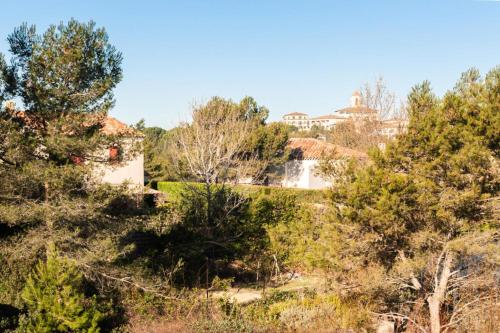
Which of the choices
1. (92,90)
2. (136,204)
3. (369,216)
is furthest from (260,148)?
(369,216)

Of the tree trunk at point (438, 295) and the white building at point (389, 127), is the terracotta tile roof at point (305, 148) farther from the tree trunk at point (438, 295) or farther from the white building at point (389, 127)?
the tree trunk at point (438, 295)

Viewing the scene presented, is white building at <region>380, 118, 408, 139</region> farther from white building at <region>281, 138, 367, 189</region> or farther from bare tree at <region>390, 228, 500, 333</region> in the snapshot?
bare tree at <region>390, 228, 500, 333</region>

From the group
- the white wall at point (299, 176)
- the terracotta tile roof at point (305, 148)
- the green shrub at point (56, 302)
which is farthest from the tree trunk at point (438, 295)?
the white wall at point (299, 176)

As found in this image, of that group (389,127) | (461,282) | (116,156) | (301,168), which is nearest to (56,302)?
(116,156)

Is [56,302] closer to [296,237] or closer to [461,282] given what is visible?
[296,237]

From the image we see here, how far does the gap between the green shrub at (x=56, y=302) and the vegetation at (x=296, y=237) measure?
31 millimetres

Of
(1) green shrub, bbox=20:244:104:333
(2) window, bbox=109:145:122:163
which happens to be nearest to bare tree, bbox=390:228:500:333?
(1) green shrub, bbox=20:244:104:333

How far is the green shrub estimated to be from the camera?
29.4 ft

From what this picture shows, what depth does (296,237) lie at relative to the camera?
35.7ft

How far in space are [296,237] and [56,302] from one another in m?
5.70

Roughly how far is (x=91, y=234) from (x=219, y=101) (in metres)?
18.1

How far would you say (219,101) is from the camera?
2805 cm

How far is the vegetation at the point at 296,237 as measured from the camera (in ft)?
26.9

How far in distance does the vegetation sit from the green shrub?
0.03 m
